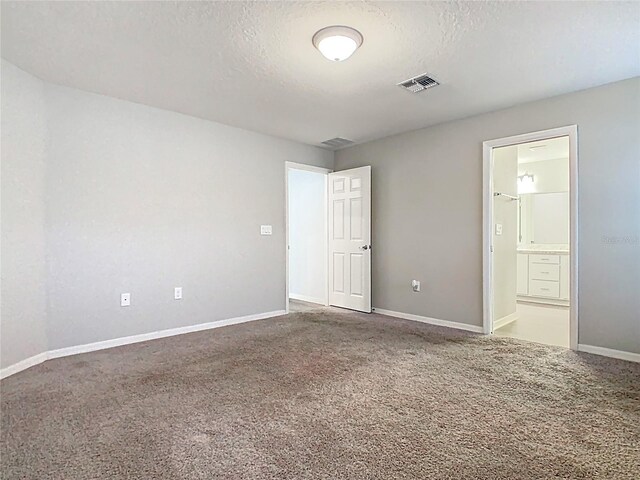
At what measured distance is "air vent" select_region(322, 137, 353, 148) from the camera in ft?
16.8

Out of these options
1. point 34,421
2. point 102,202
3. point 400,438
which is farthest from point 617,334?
point 102,202

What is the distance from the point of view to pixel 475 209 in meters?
4.16

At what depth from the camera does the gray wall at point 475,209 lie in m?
3.18

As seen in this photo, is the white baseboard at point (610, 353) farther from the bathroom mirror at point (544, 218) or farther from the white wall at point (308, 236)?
the bathroom mirror at point (544, 218)

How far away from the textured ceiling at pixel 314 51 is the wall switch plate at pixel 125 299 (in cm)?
192

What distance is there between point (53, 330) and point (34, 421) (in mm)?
1361

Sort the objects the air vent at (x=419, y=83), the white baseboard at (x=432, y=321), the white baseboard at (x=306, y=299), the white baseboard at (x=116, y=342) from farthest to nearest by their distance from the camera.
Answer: the white baseboard at (x=306, y=299)
the white baseboard at (x=432, y=321)
the air vent at (x=419, y=83)
the white baseboard at (x=116, y=342)

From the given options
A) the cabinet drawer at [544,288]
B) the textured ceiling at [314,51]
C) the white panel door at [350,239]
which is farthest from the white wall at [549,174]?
the white panel door at [350,239]

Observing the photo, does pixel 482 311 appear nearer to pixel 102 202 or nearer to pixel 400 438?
pixel 400 438

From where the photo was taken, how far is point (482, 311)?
161 inches

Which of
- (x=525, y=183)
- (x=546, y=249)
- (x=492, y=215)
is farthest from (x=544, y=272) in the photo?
(x=492, y=215)

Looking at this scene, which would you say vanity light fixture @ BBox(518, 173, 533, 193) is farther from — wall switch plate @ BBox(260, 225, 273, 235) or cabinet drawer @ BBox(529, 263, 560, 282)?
wall switch plate @ BBox(260, 225, 273, 235)

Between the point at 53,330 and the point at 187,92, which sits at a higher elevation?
the point at 187,92

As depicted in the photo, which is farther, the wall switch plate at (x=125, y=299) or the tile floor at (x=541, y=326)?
the tile floor at (x=541, y=326)
